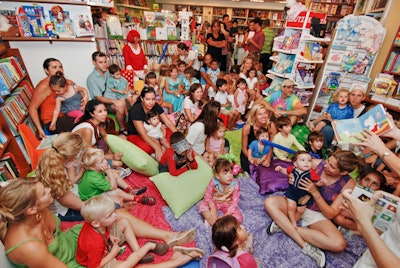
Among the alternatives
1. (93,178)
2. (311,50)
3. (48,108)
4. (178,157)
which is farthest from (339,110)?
(48,108)

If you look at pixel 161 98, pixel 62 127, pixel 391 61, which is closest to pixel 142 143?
pixel 62 127

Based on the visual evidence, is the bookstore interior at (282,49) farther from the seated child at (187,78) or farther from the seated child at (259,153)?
the seated child at (187,78)

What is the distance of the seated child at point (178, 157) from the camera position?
2086 millimetres

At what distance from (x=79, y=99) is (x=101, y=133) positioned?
569mm

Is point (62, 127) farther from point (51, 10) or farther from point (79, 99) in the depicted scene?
point (51, 10)

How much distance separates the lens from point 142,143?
2.60m

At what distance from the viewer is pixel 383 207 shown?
154cm

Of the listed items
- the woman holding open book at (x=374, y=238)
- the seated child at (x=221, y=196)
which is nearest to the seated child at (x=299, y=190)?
the seated child at (x=221, y=196)

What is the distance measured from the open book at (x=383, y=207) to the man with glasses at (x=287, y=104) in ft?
5.91

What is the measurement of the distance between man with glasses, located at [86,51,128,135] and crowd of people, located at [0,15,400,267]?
0.02 meters

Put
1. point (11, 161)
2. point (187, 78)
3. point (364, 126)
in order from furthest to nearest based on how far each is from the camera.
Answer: point (187, 78) < point (11, 161) < point (364, 126)

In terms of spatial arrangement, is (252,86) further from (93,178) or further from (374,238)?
(374,238)

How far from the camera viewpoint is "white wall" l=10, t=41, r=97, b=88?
2891 mm

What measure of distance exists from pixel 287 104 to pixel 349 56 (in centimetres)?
126
